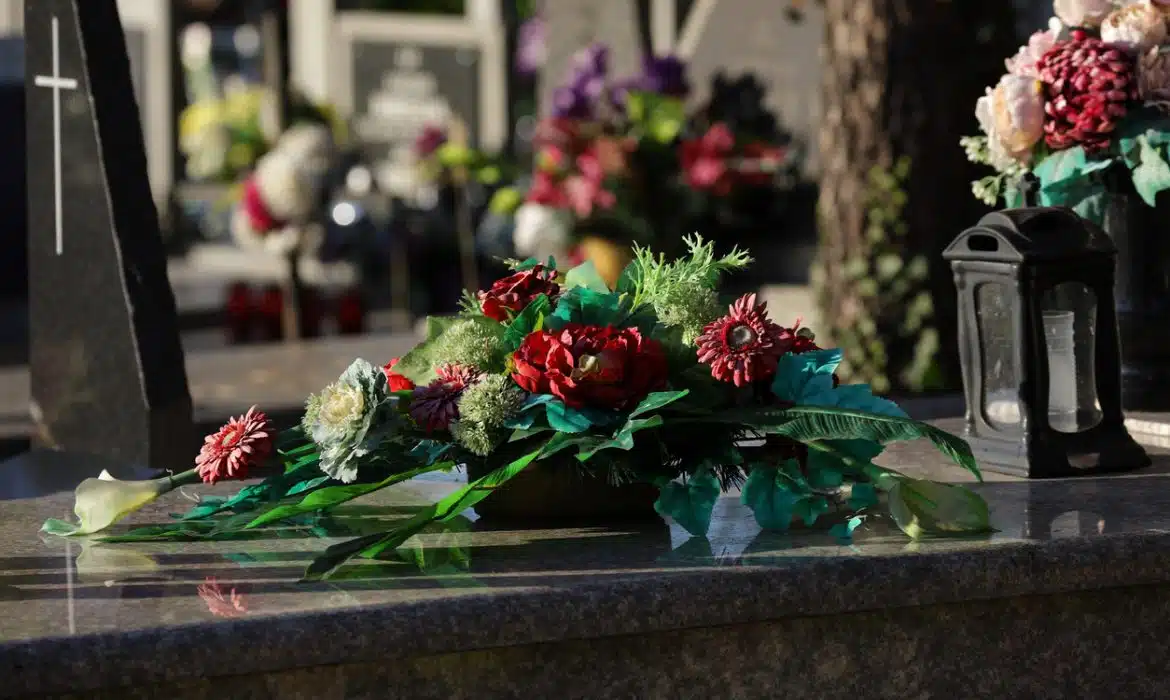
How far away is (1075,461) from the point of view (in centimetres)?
277

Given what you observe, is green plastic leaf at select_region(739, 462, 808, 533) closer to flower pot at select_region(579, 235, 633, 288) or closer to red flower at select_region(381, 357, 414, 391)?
red flower at select_region(381, 357, 414, 391)

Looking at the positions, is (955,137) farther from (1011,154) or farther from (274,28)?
(274,28)

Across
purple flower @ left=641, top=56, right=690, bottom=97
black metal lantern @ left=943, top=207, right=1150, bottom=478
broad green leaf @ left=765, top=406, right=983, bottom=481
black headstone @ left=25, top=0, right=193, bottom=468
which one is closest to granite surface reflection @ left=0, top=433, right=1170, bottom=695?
broad green leaf @ left=765, top=406, right=983, bottom=481

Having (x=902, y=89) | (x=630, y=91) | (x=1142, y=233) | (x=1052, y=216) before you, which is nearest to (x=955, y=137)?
(x=902, y=89)

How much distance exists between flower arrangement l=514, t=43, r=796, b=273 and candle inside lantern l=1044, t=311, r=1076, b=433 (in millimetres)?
5268

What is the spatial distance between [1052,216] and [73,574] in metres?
1.53

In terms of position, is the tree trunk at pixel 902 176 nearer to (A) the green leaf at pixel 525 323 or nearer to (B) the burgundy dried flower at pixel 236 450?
(A) the green leaf at pixel 525 323

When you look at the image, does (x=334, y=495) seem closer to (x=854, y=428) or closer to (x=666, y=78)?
(x=854, y=428)

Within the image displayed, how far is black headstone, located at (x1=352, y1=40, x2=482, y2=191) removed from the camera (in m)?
16.1

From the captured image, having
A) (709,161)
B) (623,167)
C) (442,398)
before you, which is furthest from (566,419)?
(709,161)

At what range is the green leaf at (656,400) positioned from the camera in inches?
86.5

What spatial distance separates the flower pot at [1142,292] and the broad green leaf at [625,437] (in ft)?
4.55

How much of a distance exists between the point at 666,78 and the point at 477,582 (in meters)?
6.81

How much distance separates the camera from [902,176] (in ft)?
22.0
